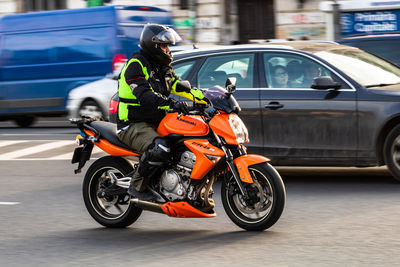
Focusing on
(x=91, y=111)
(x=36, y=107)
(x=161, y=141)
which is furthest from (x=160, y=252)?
(x=36, y=107)

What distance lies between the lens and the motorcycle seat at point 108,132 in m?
7.05

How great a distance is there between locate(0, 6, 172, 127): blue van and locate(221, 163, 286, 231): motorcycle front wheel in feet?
34.5

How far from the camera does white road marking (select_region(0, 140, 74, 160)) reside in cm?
1320

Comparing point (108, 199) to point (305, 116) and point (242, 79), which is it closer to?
point (305, 116)

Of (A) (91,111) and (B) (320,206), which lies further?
(A) (91,111)

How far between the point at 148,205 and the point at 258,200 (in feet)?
2.86

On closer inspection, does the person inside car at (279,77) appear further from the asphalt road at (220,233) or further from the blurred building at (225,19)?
the blurred building at (225,19)

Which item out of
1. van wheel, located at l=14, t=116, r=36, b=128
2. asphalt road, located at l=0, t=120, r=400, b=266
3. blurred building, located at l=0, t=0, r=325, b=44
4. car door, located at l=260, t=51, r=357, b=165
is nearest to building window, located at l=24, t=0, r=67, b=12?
blurred building, located at l=0, t=0, r=325, b=44

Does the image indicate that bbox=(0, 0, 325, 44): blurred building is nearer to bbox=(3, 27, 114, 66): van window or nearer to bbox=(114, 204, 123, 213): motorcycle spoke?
bbox=(3, 27, 114, 66): van window

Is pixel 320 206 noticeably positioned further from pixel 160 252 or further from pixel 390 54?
pixel 390 54

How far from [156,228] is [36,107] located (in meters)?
11.7

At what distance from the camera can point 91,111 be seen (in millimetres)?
16781

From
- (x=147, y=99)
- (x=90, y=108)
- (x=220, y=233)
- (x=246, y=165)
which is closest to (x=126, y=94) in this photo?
(x=147, y=99)

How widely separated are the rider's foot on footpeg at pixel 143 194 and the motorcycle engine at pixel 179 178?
0.11 metres
